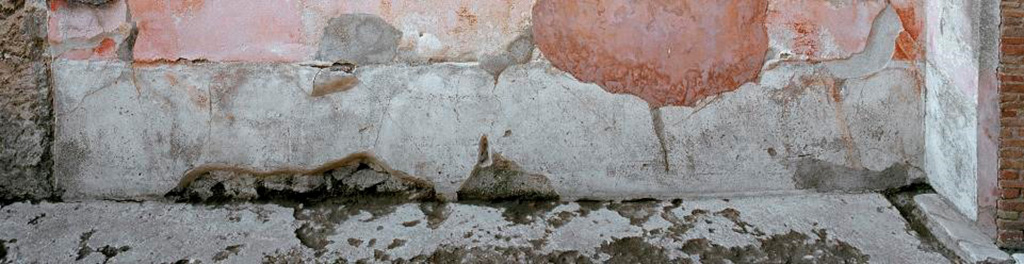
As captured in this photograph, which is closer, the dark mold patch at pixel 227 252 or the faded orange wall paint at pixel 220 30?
the dark mold patch at pixel 227 252

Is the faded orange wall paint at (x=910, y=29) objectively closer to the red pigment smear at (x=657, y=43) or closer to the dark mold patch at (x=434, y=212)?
the red pigment smear at (x=657, y=43)

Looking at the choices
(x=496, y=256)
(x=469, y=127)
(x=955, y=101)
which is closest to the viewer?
(x=496, y=256)

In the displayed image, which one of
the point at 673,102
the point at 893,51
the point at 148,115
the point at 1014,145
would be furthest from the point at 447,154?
the point at 1014,145

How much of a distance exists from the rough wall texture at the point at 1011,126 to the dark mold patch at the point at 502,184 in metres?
1.20

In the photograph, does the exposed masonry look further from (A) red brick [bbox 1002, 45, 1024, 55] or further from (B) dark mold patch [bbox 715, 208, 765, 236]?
(A) red brick [bbox 1002, 45, 1024, 55]

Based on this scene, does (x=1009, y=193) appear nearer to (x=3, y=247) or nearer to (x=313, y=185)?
(x=313, y=185)

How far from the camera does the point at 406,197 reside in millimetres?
2922

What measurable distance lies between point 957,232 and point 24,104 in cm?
259

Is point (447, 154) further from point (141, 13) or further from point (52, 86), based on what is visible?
point (52, 86)

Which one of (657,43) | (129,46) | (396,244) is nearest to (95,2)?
(129,46)

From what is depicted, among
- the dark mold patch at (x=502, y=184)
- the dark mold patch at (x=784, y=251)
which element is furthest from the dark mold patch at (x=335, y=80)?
the dark mold patch at (x=784, y=251)

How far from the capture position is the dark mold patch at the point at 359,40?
281 cm

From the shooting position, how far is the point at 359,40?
9.25 feet

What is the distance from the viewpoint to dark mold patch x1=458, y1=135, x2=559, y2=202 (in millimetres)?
2912
